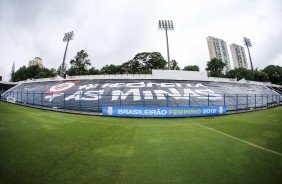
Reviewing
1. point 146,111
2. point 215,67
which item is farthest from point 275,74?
point 146,111

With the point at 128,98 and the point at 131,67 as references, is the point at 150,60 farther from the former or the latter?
the point at 128,98

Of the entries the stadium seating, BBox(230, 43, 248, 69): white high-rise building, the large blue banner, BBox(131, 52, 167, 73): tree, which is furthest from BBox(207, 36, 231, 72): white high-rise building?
the large blue banner

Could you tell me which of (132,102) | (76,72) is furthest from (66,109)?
(76,72)

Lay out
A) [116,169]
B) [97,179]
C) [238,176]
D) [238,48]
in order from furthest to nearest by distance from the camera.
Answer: [238,48]
[116,169]
[238,176]
[97,179]

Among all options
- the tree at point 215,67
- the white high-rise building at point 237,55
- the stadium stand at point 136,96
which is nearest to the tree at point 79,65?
the stadium stand at point 136,96

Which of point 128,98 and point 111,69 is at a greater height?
point 111,69

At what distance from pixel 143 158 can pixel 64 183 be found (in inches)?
110

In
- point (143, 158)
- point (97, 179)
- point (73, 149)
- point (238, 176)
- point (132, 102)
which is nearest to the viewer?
point (97, 179)

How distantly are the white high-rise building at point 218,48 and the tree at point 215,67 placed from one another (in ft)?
209

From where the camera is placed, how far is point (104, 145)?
7.29 meters

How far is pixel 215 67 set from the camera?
9506 centimetres

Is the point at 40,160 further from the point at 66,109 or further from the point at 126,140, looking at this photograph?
the point at 66,109

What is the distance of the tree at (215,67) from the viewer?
Answer: 307 feet

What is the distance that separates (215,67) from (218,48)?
247ft
